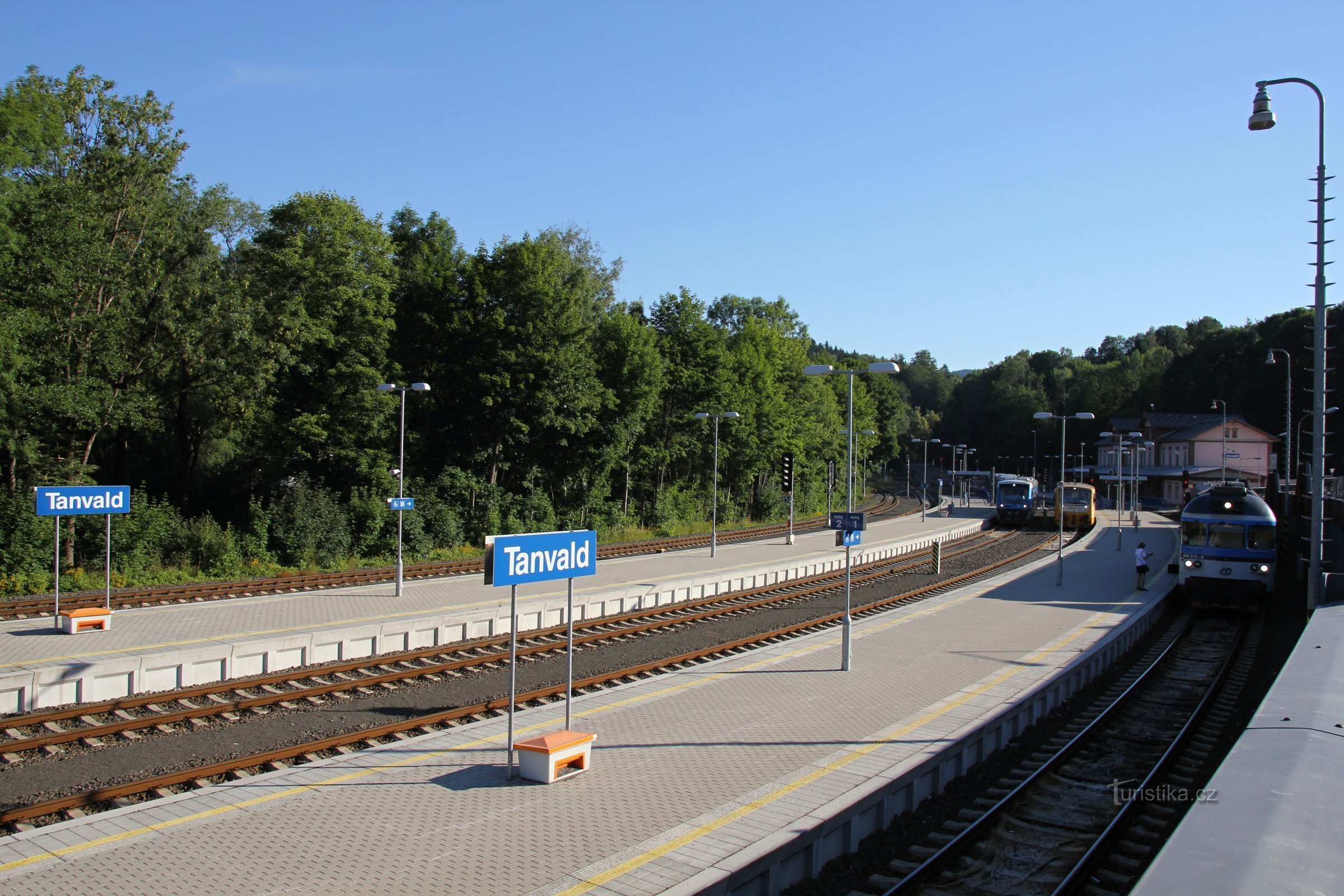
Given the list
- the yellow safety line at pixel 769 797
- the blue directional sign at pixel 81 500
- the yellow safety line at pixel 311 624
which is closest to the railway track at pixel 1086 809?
the yellow safety line at pixel 769 797

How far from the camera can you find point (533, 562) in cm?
990

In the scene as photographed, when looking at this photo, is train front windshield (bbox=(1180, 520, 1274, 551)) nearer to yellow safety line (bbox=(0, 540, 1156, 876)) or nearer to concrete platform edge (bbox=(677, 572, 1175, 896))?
yellow safety line (bbox=(0, 540, 1156, 876))

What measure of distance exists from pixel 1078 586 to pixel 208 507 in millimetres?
32386

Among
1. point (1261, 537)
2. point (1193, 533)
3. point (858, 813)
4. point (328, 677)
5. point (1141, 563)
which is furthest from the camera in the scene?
point (1141, 563)

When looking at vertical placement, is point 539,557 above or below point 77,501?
below

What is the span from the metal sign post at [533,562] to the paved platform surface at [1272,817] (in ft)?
20.0

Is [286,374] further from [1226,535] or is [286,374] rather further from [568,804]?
[1226,535]

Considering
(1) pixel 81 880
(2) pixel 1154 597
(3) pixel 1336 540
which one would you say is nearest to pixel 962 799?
(1) pixel 81 880

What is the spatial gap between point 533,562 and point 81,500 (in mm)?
12806

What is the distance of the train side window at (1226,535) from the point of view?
920 inches

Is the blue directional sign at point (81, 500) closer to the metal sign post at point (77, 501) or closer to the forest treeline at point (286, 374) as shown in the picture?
the metal sign post at point (77, 501)

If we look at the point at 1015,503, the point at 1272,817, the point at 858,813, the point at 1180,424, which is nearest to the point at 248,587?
the point at 858,813

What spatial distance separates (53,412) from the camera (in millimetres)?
25844

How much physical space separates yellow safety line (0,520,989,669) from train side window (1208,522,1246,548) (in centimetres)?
1480
